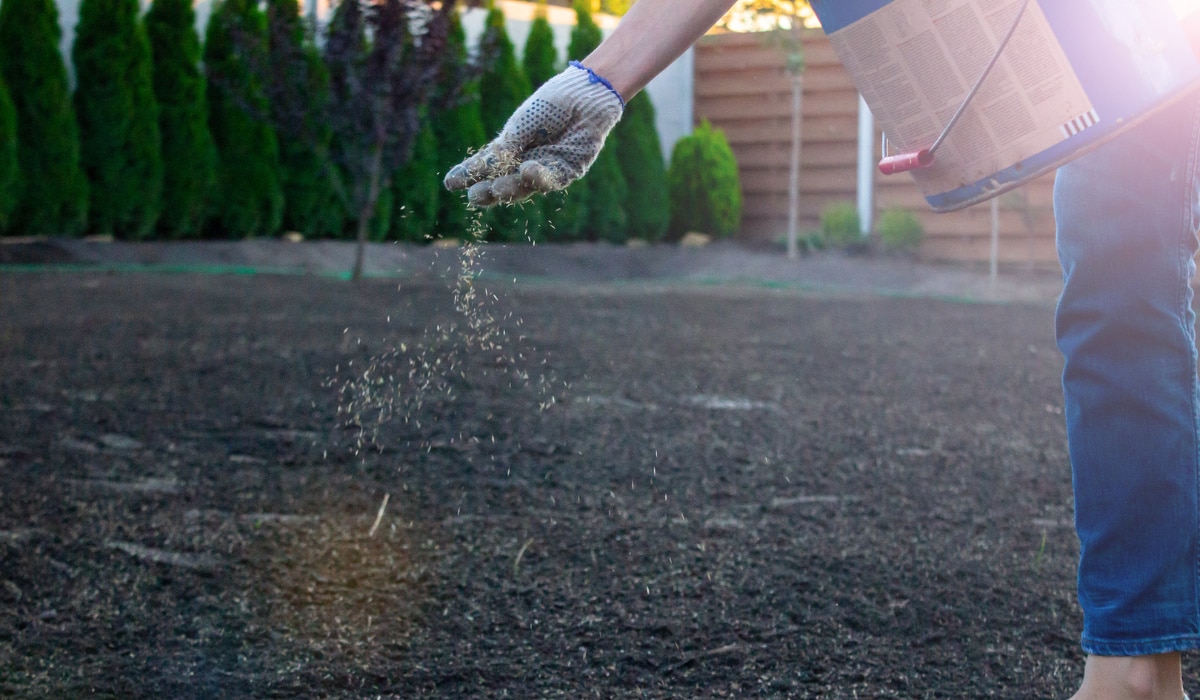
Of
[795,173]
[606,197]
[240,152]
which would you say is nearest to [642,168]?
[606,197]

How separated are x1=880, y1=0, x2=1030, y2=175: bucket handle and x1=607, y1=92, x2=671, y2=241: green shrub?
10.5m

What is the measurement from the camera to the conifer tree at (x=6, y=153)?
7828mm

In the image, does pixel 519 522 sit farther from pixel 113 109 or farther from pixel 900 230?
pixel 900 230

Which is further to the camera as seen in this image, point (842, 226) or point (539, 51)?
point (842, 226)

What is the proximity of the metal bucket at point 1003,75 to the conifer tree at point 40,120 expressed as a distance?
814 centimetres

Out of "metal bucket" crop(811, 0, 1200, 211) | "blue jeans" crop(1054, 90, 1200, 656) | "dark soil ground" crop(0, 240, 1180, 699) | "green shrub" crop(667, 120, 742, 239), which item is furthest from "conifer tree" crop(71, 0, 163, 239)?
"blue jeans" crop(1054, 90, 1200, 656)

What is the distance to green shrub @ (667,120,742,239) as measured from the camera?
12.0 metres

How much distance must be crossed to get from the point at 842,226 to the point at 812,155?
1.20 meters

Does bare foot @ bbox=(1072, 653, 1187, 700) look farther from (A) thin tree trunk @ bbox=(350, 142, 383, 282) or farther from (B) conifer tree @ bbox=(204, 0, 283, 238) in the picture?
(B) conifer tree @ bbox=(204, 0, 283, 238)

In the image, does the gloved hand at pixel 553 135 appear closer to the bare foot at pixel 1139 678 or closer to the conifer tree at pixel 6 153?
the bare foot at pixel 1139 678

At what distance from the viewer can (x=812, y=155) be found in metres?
12.0

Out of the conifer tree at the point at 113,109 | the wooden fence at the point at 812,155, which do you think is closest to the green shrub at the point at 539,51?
the wooden fence at the point at 812,155

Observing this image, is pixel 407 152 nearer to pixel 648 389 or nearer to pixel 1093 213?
pixel 648 389

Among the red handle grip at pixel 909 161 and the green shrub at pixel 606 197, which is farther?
the green shrub at pixel 606 197
